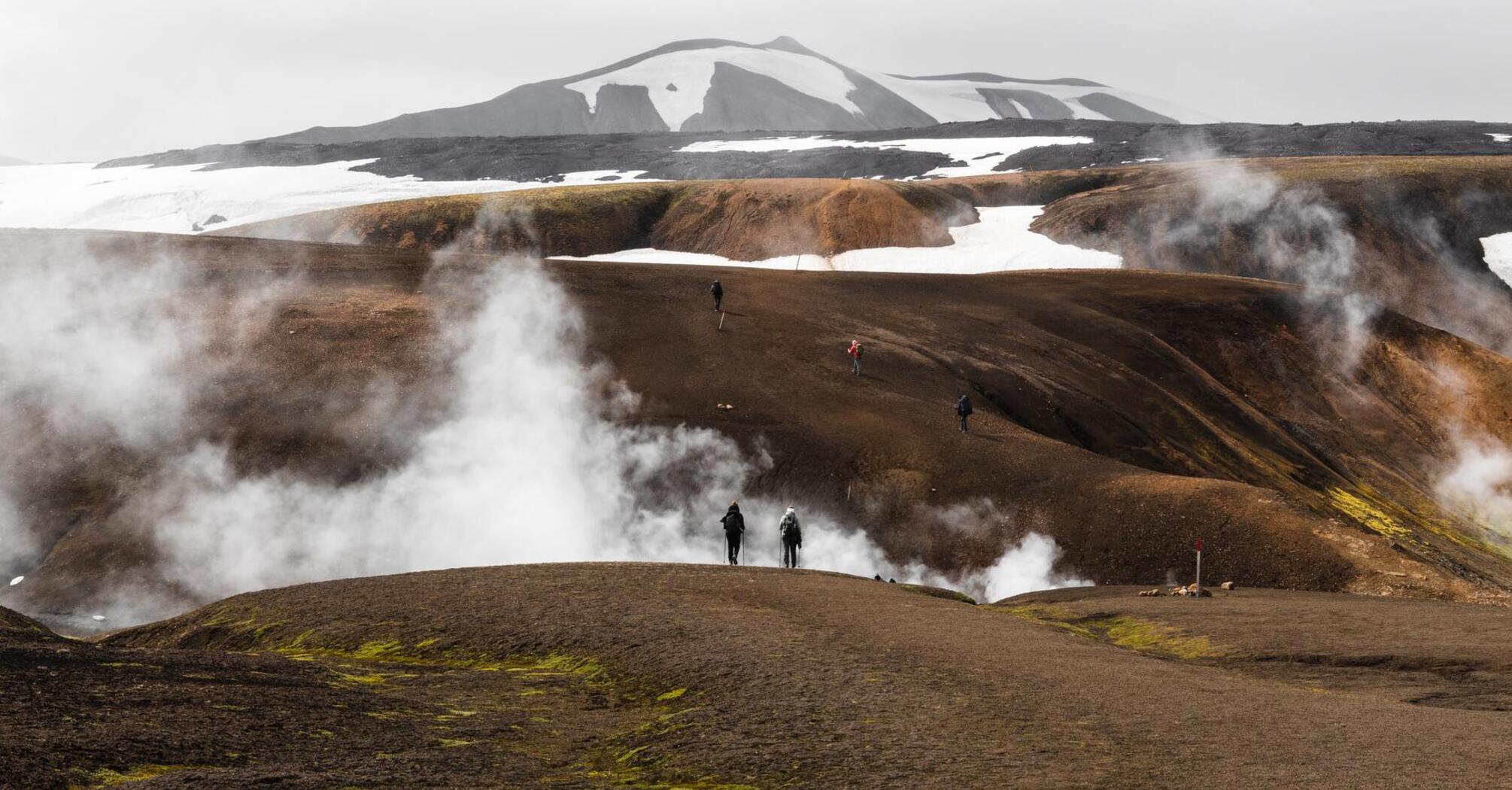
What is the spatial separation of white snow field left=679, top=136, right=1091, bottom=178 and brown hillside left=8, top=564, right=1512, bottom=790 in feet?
427

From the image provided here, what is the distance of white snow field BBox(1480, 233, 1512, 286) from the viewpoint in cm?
11194

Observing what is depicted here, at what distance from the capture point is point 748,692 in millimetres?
19375

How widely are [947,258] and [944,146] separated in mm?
69601

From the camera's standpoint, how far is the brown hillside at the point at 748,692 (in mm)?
14672

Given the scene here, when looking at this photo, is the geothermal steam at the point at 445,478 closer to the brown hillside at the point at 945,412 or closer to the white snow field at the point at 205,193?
the brown hillside at the point at 945,412

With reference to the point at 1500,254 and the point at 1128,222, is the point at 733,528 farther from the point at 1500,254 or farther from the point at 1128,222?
the point at 1500,254

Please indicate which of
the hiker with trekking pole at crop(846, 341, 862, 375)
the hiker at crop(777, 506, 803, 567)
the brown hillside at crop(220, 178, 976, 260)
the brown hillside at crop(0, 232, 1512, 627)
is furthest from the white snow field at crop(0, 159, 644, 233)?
the hiker at crop(777, 506, 803, 567)

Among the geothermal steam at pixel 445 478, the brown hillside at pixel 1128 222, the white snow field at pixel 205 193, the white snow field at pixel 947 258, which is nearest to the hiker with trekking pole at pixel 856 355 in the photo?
the geothermal steam at pixel 445 478

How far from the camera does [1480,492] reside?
74438mm

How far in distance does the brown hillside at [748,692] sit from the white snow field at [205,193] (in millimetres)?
120338

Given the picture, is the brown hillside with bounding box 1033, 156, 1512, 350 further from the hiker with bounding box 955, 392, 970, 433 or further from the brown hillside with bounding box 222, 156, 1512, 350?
the hiker with bounding box 955, 392, 970, 433

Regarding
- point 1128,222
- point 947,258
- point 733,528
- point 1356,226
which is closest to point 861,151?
point 1128,222

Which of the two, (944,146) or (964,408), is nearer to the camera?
(964,408)

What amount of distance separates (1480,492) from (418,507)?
62793mm
